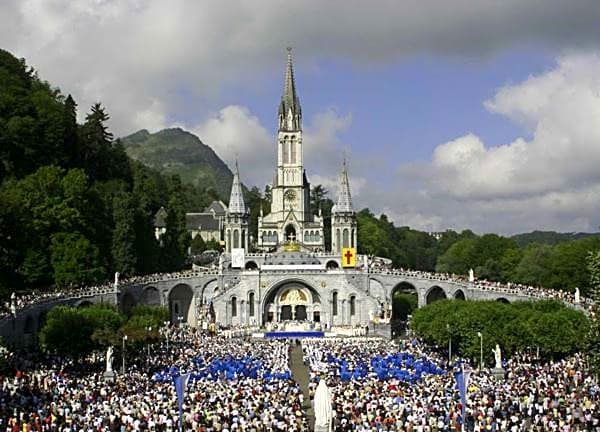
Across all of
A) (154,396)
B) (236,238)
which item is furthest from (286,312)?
(154,396)

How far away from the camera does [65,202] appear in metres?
78.2

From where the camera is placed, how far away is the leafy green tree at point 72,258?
75.1 meters

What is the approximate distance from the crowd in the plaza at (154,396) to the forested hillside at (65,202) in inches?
431

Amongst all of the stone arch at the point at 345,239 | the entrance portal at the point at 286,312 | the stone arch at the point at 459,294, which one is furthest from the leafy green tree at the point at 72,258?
the stone arch at the point at 345,239

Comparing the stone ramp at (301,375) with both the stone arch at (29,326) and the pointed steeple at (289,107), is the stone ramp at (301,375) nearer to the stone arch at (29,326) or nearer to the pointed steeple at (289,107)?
the stone arch at (29,326)

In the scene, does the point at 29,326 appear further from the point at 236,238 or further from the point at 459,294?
the point at 236,238

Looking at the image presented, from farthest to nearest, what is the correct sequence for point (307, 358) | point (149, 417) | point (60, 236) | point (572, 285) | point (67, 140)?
point (67, 140) → point (572, 285) → point (60, 236) → point (307, 358) → point (149, 417)

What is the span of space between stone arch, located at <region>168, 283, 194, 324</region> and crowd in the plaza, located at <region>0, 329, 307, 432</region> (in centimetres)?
3645

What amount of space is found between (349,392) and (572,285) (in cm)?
4874

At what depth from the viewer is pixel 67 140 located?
9606 centimetres

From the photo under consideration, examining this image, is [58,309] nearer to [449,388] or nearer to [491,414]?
[449,388]

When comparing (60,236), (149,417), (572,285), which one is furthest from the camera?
Result: (572,285)

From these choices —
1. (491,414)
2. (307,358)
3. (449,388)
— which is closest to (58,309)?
(307,358)

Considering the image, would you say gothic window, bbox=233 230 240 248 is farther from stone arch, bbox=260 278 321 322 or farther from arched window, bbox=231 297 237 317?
arched window, bbox=231 297 237 317
